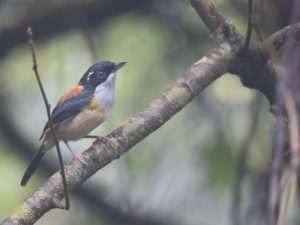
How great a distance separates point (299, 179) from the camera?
7.40 ft

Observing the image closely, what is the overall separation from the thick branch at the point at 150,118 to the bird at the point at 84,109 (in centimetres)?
102

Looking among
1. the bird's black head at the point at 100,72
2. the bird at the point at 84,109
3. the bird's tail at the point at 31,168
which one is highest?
the bird's black head at the point at 100,72

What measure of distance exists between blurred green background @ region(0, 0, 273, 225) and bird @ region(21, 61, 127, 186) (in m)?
0.36

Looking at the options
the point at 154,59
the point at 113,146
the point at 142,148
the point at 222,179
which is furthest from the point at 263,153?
the point at 113,146

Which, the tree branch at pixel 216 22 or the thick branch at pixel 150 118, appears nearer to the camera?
the thick branch at pixel 150 118

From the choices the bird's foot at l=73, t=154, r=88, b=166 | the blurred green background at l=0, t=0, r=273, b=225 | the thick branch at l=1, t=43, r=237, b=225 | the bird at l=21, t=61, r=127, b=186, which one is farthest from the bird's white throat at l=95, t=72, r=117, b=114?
the bird's foot at l=73, t=154, r=88, b=166

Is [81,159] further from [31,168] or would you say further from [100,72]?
[100,72]

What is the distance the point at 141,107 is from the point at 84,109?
1128 mm

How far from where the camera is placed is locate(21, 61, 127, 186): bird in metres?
4.73

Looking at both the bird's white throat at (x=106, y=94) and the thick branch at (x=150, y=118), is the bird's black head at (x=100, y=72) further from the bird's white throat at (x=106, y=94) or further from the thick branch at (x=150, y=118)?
the thick branch at (x=150, y=118)

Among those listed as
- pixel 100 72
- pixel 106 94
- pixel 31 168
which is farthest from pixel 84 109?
pixel 31 168

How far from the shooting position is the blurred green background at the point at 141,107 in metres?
5.46

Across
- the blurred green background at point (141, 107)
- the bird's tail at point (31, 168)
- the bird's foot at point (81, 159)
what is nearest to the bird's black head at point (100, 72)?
the blurred green background at point (141, 107)

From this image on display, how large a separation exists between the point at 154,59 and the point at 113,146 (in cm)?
265
